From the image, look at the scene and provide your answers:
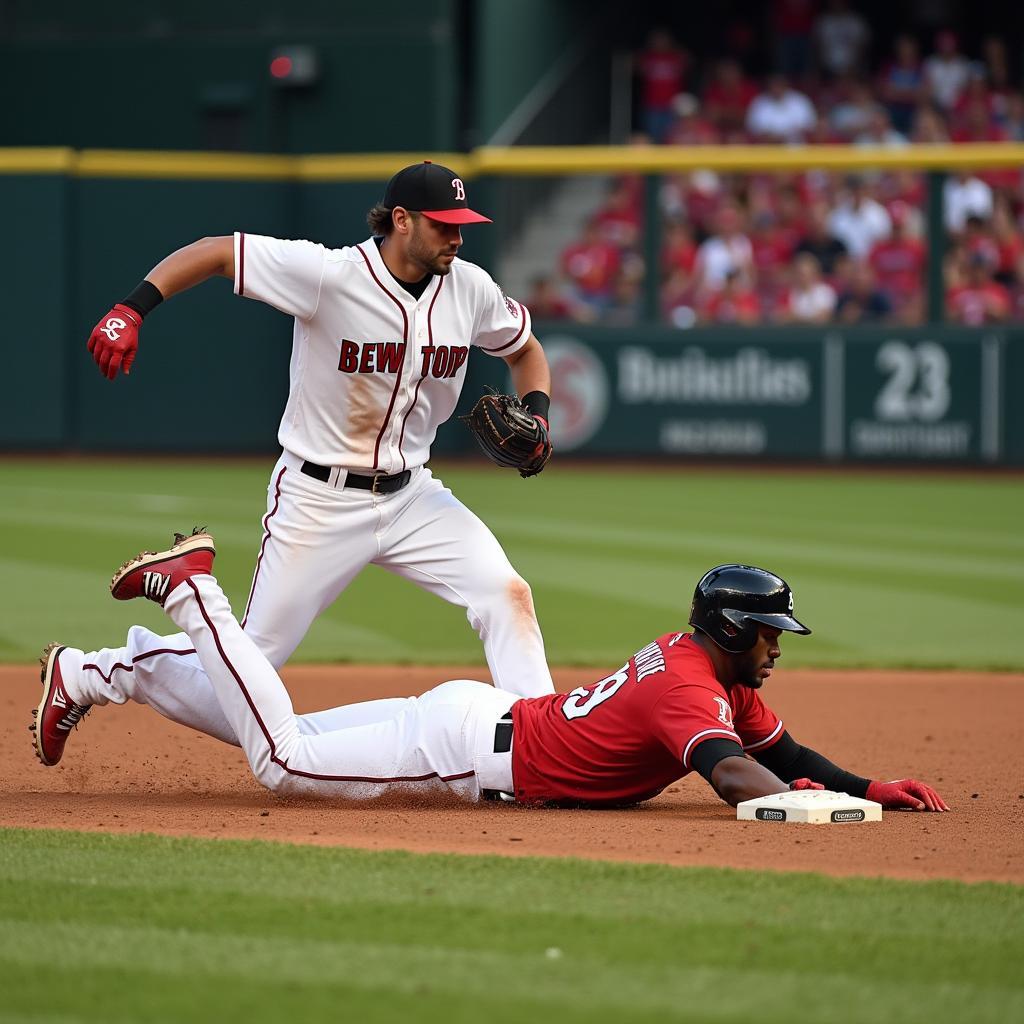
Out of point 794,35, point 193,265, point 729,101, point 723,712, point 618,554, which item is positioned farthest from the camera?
point 794,35

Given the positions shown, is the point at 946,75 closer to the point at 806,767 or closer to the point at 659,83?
the point at 659,83

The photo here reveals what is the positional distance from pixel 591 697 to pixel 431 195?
1.55 metres

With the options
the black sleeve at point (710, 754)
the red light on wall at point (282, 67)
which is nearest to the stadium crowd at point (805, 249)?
the red light on wall at point (282, 67)

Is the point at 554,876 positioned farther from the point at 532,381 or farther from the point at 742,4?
the point at 742,4

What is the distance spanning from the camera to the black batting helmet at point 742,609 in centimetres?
462

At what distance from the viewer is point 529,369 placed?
19.4ft

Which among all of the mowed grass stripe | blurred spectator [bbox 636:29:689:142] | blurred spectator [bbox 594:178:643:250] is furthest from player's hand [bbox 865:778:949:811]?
blurred spectator [bbox 636:29:689:142]

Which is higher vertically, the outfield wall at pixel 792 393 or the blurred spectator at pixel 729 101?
the blurred spectator at pixel 729 101

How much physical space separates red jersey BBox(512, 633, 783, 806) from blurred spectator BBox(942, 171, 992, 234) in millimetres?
12806

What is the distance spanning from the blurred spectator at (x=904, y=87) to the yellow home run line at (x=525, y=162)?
7.21 feet

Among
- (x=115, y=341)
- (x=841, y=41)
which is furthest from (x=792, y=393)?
(x=115, y=341)

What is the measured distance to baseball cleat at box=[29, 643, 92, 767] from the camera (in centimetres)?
528

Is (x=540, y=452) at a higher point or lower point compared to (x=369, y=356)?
lower

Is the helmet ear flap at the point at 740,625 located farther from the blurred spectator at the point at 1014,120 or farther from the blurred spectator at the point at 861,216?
the blurred spectator at the point at 1014,120
